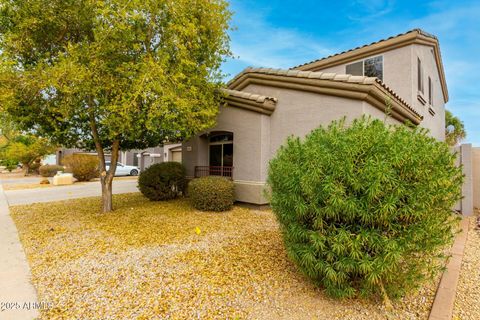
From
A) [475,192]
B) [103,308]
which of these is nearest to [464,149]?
[475,192]

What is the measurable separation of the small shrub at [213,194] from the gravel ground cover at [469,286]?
21.2ft

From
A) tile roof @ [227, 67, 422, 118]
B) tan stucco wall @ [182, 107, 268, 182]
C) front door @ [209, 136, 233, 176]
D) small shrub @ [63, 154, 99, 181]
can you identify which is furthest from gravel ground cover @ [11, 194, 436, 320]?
small shrub @ [63, 154, 99, 181]

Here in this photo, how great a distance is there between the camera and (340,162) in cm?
316

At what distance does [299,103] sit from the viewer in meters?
9.32

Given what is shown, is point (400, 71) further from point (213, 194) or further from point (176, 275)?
point (176, 275)

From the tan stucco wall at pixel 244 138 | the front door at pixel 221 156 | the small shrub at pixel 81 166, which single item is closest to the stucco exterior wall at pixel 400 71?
the tan stucco wall at pixel 244 138

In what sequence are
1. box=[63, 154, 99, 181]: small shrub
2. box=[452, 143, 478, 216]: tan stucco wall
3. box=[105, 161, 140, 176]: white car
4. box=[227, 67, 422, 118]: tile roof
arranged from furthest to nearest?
box=[105, 161, 140, 176]: white car
box=[63, 154, 99, 181]: small shrub
box=[452, 143, 478, 216]: tan stucco wall
box=[227, 67, 422, 118]: tile roof

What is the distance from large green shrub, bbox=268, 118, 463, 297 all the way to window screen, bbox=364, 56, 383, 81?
9.91 metres

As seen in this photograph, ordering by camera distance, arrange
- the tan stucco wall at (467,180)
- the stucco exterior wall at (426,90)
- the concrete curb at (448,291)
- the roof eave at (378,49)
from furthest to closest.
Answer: the stucco exterior wall at (426,90) < the roof eave at (378,49) < the tan stucco wall at (467,180) < the concrete curb at (448,291)

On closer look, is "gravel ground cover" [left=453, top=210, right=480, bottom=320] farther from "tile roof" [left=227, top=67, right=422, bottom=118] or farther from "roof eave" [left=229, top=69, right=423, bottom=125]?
"tile roof" [left=227, top=67, right=422, bottom=118]

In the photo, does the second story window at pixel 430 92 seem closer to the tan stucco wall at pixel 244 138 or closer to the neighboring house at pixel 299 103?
the neighboring house at pixel 299 103

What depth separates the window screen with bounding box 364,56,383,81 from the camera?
11.7 meters

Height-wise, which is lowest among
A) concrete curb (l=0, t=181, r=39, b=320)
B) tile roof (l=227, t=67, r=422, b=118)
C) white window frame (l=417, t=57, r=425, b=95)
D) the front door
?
concrete curb (l=0, t=181, r=39, b=320)

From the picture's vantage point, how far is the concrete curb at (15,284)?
3.36 metres
